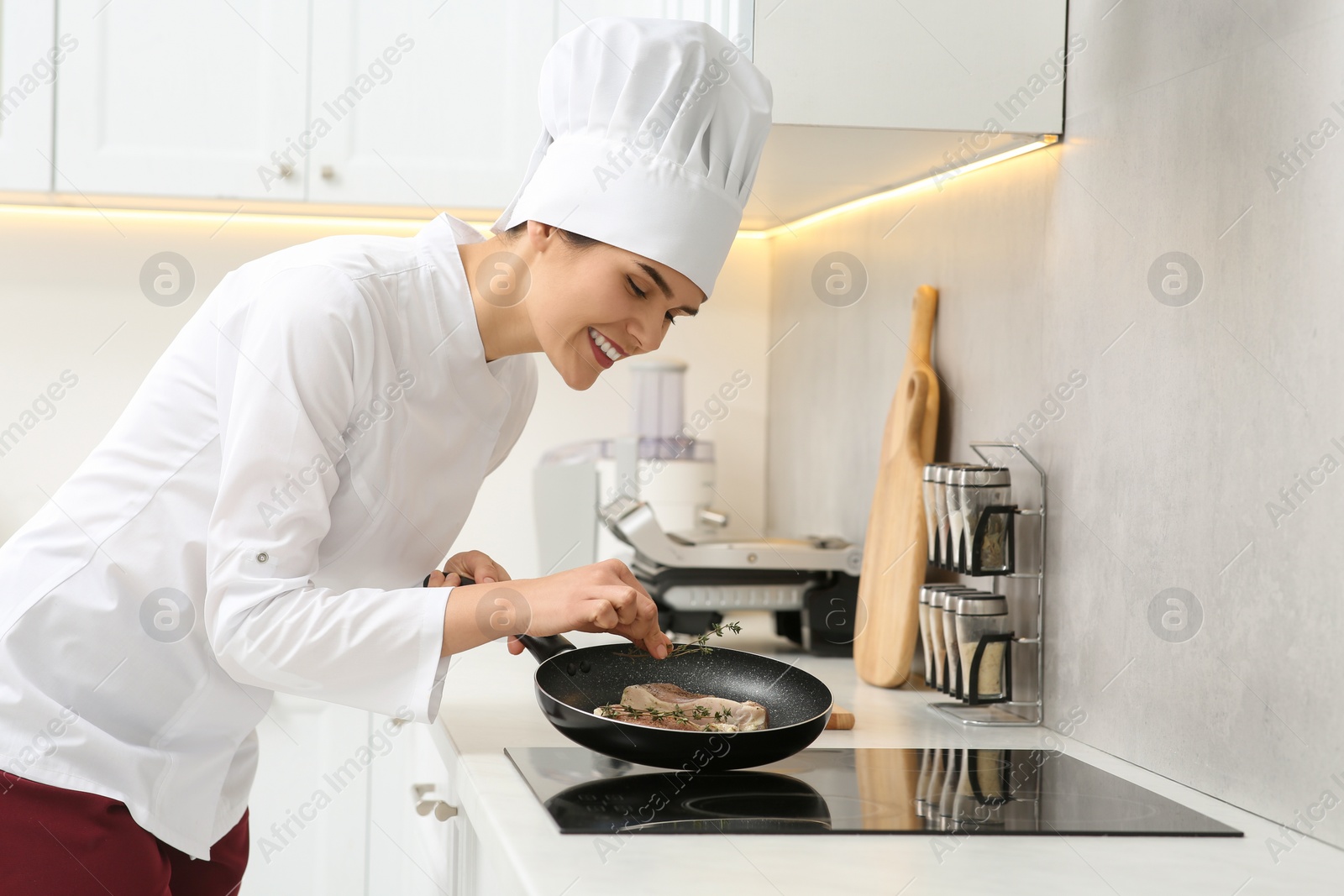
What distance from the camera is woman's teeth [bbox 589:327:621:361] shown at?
932 millimetres

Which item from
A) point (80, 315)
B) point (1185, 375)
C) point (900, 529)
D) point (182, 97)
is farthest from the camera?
point (80, 315)

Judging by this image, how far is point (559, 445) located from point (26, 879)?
1368 mm

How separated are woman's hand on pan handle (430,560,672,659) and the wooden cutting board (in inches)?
24.0

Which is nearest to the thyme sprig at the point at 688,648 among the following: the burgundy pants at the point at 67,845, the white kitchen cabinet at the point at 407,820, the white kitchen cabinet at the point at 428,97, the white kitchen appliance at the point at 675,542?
the white kitchen cabinet at the point at 407,820

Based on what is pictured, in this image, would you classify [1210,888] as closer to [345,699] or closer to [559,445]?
[345,699]

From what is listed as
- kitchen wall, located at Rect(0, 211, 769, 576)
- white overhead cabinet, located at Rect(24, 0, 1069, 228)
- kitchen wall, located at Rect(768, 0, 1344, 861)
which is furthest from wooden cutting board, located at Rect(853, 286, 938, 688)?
kitchen wall, located at Rect(0, 211, 769, 576)

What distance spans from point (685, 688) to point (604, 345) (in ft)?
1.49

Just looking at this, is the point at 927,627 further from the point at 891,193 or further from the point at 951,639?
the point at 891,193

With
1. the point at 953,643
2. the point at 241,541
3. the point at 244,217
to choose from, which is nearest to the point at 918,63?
the point at 953,643

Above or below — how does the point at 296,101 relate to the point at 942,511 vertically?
above

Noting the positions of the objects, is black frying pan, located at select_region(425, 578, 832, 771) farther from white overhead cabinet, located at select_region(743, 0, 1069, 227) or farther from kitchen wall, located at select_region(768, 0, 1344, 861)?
white overhead cabinet, located at select_region(743, 0, 1069, 227)

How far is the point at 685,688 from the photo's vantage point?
1227 mm

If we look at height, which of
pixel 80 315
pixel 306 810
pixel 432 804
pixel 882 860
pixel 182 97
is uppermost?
pixel 182 97

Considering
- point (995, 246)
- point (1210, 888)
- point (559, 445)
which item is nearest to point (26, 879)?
point (1210, 888)
